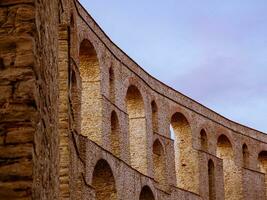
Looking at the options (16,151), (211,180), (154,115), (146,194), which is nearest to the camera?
(16,151)

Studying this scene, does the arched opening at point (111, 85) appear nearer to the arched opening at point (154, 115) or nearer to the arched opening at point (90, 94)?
the arched opening at point (90, 94)

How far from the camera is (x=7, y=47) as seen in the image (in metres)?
4.63

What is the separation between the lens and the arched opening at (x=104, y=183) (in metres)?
18.3

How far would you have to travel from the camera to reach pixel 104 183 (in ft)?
62.0

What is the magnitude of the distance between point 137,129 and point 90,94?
13.1ft

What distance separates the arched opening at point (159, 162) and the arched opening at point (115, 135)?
3.78 m

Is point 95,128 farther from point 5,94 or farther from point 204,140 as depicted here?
point 5,94

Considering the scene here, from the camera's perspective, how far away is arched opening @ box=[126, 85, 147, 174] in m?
23.1

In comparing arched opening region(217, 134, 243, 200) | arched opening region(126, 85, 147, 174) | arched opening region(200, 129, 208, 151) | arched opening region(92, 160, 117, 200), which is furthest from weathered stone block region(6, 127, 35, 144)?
arched opening region(217, 134, 243, 200)

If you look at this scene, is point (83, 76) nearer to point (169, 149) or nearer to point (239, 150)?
point (169, 149)

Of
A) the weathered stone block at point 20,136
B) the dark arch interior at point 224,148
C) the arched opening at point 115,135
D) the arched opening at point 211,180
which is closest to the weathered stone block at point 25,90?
the weathered stone block at point 20,136

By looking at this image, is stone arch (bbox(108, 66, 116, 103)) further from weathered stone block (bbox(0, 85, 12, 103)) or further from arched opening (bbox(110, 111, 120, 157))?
weathered stone block (bbox(0, 85, 12, 103))

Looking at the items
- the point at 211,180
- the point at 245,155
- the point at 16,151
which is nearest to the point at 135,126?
the point at 211,180

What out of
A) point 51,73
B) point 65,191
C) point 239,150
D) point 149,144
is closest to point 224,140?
point 239,150
